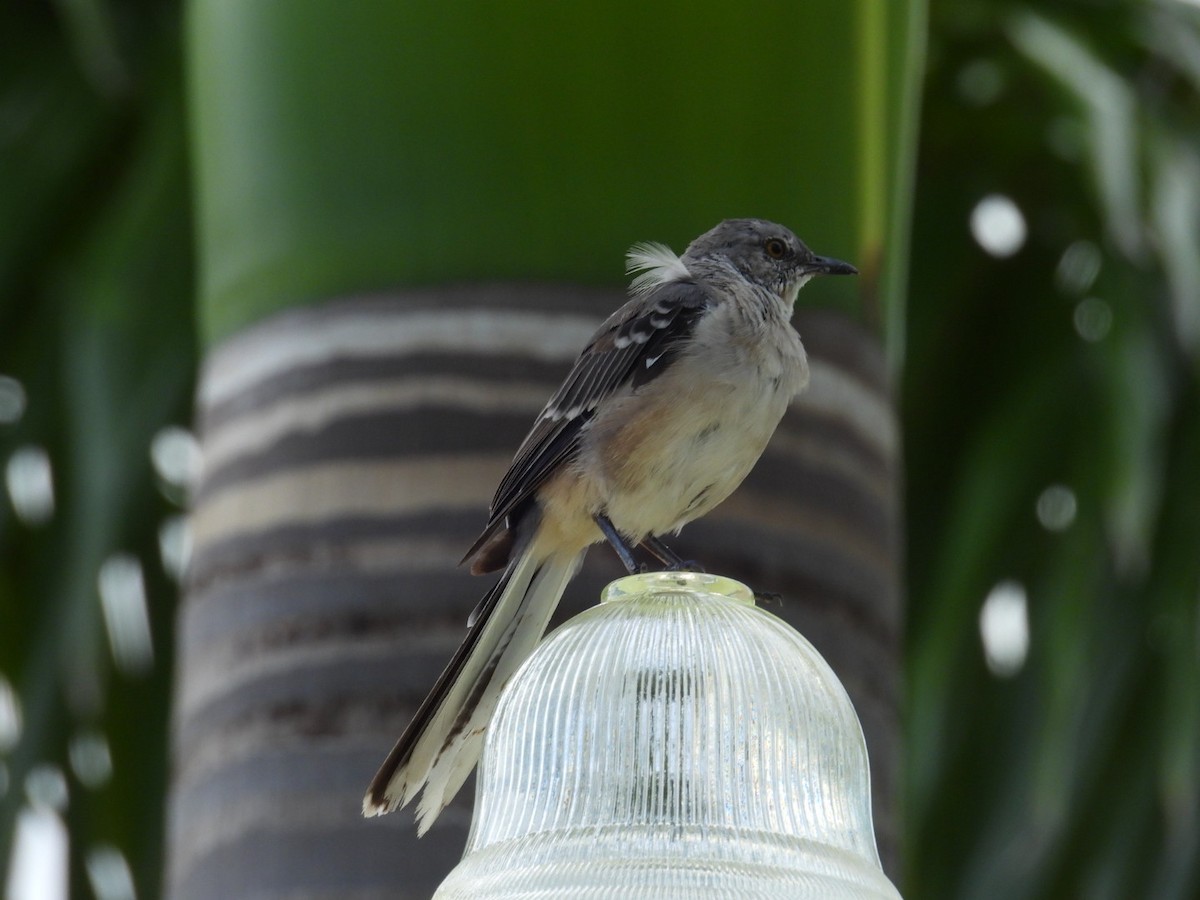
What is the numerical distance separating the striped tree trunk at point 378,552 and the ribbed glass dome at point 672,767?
Result: 123 cm

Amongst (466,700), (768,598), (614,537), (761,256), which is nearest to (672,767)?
(466,700)

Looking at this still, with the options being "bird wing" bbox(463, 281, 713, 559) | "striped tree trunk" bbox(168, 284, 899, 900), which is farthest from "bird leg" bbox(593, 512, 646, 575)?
"striped tree trunk" bbox(168, 284, 899, 900)

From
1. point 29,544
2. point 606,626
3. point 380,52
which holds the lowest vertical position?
point 29,544

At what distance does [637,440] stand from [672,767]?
1.08m

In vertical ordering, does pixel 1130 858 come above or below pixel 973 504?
below

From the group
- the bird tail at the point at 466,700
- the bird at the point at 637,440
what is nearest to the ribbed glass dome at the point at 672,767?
the bird tail at the point at 466,700

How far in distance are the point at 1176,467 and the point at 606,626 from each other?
3.74 metres

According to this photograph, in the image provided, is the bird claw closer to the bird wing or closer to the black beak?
the bird wing

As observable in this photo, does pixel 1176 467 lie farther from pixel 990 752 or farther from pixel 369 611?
pixel 369 611

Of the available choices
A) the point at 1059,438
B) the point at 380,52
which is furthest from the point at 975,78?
the point at 380,52

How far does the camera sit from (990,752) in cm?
532

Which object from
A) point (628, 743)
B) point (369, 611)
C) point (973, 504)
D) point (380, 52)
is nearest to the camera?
point (628, 743)

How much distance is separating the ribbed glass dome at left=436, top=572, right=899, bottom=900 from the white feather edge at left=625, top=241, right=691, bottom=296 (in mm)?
1190

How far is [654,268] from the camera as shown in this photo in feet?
10.3
